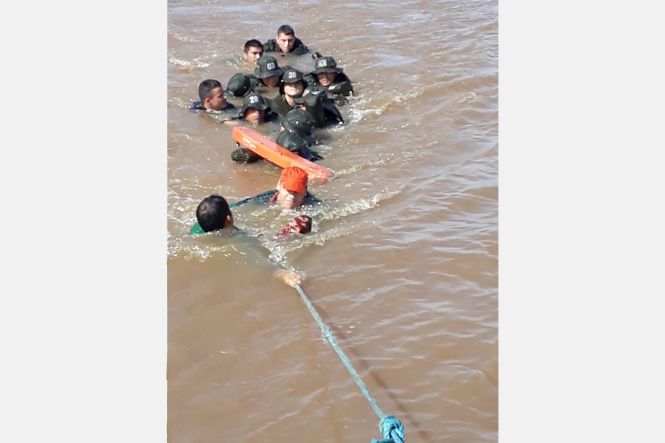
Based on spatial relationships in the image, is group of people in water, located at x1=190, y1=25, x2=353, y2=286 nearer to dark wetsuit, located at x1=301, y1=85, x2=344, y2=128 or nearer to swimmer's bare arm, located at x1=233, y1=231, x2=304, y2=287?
dark wetsuit, located at x1=301, y1=85, x2=344, y2=128

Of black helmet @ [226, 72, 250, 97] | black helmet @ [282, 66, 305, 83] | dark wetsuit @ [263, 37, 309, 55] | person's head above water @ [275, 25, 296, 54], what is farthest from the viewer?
dark wetsuit @ [263, 37, 309, 55]

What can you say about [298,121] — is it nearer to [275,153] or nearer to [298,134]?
[298,134]

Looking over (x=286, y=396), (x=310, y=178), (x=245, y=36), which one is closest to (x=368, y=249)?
(x=310, y=178)

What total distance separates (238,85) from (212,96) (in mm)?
600

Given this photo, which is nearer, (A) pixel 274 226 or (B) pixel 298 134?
(A) pixel 274 226

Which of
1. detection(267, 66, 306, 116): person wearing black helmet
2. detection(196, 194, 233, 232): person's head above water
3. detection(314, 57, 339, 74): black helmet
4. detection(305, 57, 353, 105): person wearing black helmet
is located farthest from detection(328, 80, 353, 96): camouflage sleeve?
detection(196, 194, 233, 232): person's head above water

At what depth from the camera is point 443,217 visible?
5492mm

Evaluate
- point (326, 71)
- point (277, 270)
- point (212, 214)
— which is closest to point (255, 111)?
point (326, 71)

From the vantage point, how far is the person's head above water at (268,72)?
7.93 metres

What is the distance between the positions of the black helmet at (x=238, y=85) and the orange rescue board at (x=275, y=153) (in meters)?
1.52

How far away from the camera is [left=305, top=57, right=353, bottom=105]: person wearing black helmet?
305 inches

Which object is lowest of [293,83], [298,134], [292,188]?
[292,188]

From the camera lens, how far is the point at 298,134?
666cm

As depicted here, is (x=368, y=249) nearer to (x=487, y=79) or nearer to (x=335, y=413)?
(x=335, y=413)
